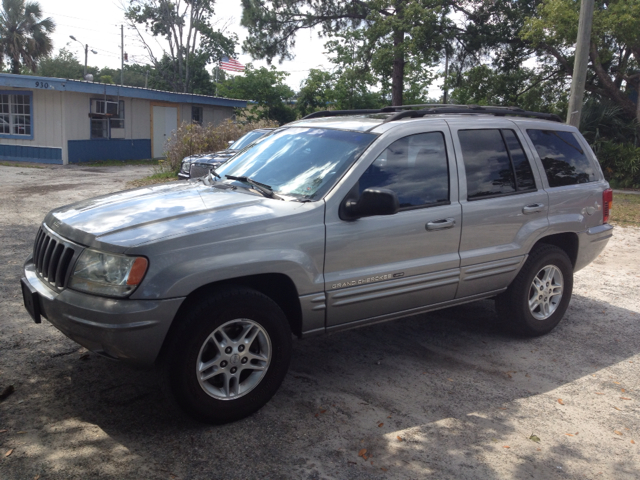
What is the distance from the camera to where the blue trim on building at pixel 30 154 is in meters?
22.1

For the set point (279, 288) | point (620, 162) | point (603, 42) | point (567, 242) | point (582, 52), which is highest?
point (603, 42)

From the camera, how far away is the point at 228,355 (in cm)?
364

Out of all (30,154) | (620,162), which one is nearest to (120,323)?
(620,162)

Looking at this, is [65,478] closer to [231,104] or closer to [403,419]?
[403,419]

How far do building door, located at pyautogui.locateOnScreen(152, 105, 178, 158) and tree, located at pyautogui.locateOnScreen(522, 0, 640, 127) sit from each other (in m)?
15.3

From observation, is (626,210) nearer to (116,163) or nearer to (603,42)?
(603,42)

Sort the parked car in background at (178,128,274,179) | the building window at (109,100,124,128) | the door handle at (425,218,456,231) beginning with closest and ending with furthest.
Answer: the door handle at (425,218,456,231)
the parked car in background at (178,128,274,179)
the building window at (109,100,124,128)

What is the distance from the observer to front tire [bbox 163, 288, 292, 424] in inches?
137

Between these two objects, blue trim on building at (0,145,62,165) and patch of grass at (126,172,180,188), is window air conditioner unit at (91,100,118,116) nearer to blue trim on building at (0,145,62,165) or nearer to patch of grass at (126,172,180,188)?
blue trim on building at (0,145,62,165)

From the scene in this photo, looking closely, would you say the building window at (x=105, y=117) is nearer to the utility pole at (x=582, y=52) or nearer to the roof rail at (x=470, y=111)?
the utility pole at (x=582, y=52)

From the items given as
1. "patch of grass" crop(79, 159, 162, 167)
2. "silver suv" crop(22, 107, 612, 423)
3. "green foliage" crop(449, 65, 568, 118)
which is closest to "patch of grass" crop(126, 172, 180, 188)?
"patch of grass" crop(79, 159, 162, 167)

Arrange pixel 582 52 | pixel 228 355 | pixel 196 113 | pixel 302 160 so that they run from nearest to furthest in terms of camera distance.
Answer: pixel 228 355 < pixel 302 160 < pixel 582 52 < pixel 196 113

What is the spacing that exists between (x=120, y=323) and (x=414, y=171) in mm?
2381

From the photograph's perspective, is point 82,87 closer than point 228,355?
No
